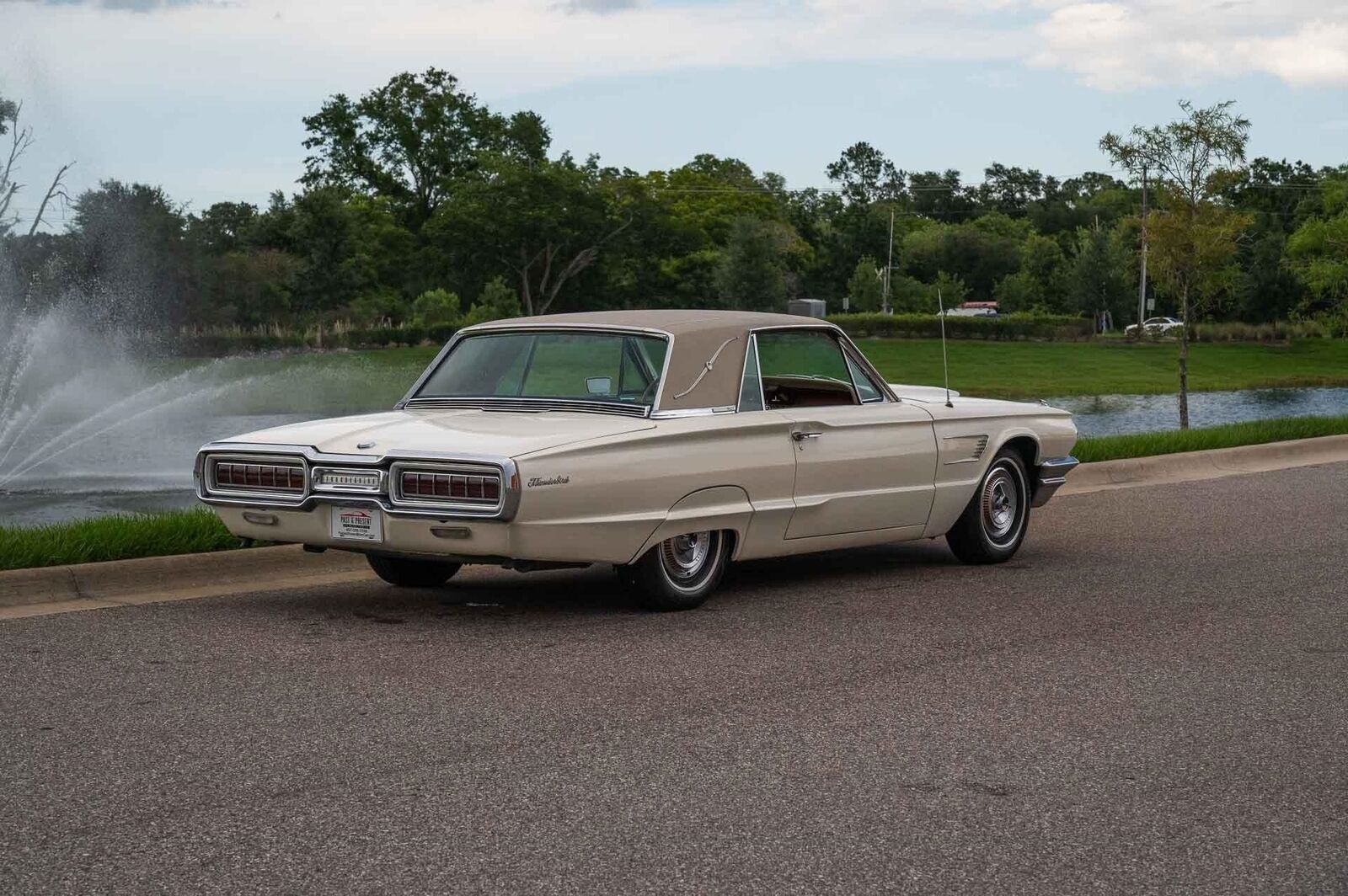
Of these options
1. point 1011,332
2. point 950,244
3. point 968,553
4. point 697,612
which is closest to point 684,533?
point 697,612

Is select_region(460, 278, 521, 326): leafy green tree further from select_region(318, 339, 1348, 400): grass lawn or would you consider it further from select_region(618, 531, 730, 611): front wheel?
select_region(618, 531, 730, 611): front wheel

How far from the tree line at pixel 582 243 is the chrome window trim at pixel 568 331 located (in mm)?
17593

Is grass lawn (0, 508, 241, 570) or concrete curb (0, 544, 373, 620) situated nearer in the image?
concrete curb (0, 544, 373, 620)

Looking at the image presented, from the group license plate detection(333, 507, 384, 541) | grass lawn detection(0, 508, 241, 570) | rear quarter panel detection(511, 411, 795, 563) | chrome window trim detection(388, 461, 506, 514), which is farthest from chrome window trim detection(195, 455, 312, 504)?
rear quarter panel detection(511, 411, 795, 563)

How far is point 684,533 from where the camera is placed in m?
8.20

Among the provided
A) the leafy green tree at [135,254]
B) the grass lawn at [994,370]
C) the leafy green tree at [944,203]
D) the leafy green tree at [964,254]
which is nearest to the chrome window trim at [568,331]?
the grass lawn at [994,370]

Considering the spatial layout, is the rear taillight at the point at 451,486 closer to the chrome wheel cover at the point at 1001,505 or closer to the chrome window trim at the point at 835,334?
the chrome window trim at the point at 835,334

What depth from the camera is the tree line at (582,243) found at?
53.3 meters

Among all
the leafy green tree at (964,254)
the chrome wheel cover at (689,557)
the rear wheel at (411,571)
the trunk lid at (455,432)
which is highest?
the leafy green tree at (964,254)

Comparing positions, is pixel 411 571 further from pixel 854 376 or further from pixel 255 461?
pixel 854 376

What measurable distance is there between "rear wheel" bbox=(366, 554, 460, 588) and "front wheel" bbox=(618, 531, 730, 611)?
52.4 inches

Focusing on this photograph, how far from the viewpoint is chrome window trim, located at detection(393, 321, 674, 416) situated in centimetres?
839

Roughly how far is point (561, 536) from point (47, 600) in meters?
2.74

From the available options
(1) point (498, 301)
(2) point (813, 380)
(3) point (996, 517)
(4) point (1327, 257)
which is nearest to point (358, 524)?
(2) point (813, 380)
